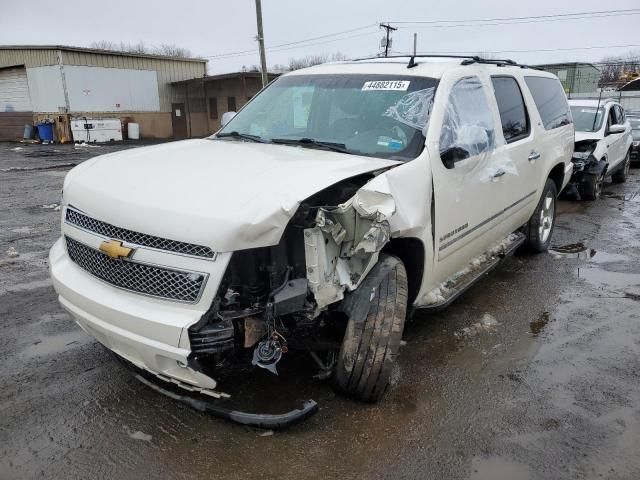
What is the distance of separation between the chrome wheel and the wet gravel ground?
116 centimetres

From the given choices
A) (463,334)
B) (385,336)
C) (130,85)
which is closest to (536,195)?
(463,334)

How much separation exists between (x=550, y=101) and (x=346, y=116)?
9.83 feet

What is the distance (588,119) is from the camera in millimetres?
9703

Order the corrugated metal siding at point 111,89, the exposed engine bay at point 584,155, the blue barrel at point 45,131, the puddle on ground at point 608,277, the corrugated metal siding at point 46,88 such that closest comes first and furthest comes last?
the puddle on ground at point 608,277
the exposed engine bay at point 584,155
the corrugated metal siding at point 46,88
the corrugated metal siding at point 111,89
the blue barrel at point 45,131

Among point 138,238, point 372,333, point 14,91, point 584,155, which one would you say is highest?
point 14,91

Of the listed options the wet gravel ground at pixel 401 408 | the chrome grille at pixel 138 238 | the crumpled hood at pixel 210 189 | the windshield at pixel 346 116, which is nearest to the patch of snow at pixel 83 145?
the wet gravel ground at pixel 401 408

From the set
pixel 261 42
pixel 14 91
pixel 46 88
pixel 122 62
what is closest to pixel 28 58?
pixel 46 88

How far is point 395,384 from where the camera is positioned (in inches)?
129

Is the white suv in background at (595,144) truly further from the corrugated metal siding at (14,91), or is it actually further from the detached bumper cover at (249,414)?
the corrugated metal siding at (14,91)

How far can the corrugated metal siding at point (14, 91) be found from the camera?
25.8 metres

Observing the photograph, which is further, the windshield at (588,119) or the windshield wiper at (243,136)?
the windshield at (588,119)

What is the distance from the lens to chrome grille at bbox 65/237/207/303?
2375 mm

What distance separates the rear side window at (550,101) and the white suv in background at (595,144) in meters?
2.63

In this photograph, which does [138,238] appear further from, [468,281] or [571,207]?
[571,207]
